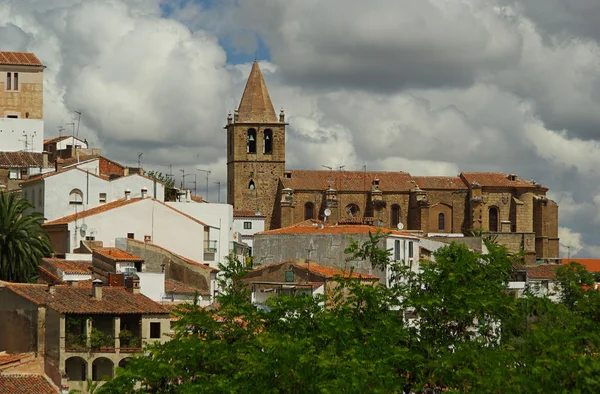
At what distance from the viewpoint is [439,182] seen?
391ft

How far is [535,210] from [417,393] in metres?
93.8

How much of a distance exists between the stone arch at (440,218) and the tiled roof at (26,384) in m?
76.4

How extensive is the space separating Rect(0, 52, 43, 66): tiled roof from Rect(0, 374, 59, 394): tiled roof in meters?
57.2

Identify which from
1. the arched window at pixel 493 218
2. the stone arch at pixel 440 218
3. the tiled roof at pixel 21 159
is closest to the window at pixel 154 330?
the tiled roof at pixel 21 159

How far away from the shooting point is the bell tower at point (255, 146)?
11688cm

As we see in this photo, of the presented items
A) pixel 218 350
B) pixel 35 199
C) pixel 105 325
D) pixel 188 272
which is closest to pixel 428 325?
pixel 218 350

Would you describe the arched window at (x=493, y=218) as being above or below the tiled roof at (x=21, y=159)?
below

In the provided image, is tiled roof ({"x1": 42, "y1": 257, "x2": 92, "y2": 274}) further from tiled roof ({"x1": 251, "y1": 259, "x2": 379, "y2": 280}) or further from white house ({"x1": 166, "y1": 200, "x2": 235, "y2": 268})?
white house ({"x1": 166, "y1": 200, "x2": 235, "y2": 268})

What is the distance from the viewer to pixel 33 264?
58.1 meters

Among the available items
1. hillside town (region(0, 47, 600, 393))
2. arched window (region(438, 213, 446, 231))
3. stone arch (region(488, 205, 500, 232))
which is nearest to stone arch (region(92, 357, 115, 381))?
hillside town (region(0, 47, 600, 393))

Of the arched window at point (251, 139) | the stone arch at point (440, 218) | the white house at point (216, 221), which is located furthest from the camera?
the arched window at point (251, 139)

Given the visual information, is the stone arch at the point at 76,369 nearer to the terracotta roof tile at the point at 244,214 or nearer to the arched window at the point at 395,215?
the terracotta roof tile at the point at 244,214

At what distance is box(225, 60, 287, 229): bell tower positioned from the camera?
383 ft

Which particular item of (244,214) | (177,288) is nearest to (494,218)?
(244,214)
